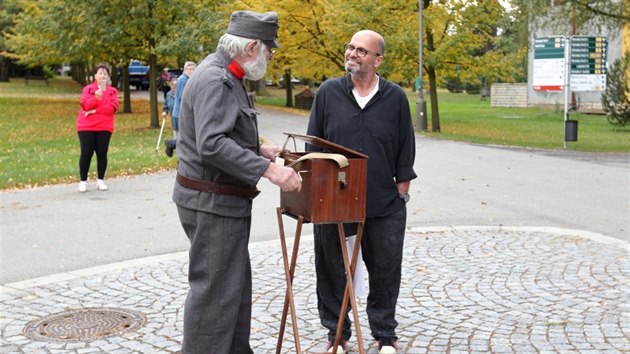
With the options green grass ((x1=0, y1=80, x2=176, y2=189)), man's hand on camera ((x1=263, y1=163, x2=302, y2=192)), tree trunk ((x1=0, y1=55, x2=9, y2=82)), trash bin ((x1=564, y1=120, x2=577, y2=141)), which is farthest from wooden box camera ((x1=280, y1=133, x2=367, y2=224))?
tree trunk ((x1=0, y1=55, x2=9, y2=82))

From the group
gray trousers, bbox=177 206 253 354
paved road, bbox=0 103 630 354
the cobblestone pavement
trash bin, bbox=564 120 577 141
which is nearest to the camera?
gray trousers, bbox=177 206 253 354

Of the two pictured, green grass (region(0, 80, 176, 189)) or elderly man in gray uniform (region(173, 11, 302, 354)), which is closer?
elderly man in gray uniform (region(173, 11, 302, 354))

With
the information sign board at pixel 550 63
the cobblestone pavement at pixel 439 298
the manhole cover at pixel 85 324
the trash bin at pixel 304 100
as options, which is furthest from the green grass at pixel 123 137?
the trash bin at pixel 304 100

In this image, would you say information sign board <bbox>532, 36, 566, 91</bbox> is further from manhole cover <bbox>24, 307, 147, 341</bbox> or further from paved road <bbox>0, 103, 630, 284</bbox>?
manhole cover <bbox>24, 307, 147, 341</bbox>

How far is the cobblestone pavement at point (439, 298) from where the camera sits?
5430 mm

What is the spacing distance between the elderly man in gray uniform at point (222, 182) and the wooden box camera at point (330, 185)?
0.69 ft

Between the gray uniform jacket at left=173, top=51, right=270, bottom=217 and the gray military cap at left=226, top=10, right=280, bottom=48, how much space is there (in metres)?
0.17

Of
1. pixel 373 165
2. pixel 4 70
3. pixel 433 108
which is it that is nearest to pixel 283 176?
pixel 373 165

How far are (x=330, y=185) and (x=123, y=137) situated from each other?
2030 cm

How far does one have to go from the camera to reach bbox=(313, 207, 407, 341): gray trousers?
5.04m

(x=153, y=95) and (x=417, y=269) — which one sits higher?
(x=153, y=95)

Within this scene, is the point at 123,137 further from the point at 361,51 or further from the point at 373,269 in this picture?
the point at 361,51

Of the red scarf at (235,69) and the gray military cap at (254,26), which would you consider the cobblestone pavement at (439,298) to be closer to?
the red scarf at (235,69)

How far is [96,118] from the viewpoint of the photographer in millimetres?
12430
